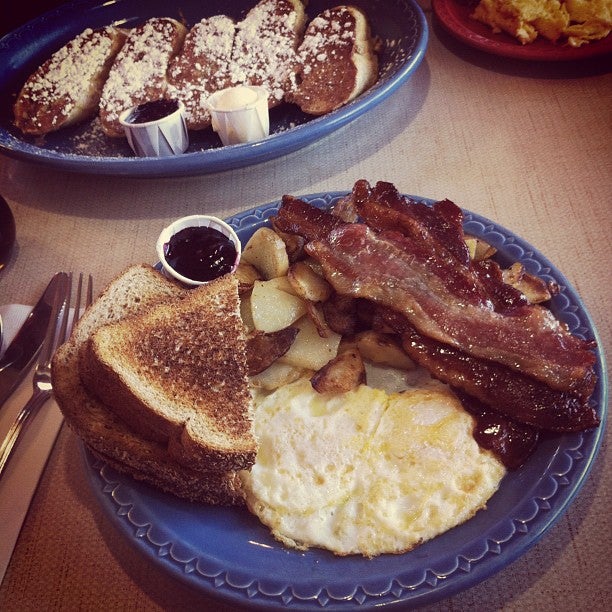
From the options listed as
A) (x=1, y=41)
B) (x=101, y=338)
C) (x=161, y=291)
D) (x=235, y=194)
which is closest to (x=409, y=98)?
(x=235, y=194)

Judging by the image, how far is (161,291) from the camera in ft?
6.73

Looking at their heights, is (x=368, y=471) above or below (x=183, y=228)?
below

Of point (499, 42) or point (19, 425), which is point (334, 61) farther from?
point (19, 425)

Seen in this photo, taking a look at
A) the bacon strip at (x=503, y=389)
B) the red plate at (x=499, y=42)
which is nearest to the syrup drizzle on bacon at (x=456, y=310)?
the bacon strip at (x=503, y=389)

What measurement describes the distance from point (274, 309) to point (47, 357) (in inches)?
34.5

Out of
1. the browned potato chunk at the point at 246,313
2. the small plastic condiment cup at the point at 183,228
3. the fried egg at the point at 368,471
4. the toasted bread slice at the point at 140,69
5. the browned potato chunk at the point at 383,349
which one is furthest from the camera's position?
the toasted bread slice at the point at 140,69

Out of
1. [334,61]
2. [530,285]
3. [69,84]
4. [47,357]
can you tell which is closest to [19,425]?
[47,357]

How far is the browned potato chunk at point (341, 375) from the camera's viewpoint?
1.61 m

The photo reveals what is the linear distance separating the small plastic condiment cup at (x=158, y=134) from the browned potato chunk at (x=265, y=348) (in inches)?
52.4

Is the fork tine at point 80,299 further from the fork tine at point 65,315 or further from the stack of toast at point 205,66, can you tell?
the stack of toast at point 205,66

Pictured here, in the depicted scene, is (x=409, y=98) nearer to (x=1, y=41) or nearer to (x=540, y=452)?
(x=540, y=452)

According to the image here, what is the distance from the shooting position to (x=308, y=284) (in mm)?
Answer: 1767

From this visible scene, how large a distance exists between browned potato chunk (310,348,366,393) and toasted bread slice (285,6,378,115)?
1.57 meters

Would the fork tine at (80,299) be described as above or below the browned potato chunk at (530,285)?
above
